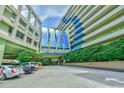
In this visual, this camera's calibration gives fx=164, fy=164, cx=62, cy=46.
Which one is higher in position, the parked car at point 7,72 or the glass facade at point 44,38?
the glass facade at point 44,38

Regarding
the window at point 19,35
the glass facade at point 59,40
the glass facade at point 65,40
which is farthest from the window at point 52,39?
the window at point 19,35

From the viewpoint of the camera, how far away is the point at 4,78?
14.1 m

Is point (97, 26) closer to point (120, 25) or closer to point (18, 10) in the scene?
point (120, 25)

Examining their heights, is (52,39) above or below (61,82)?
above

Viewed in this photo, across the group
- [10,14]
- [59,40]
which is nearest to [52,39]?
[59,40]

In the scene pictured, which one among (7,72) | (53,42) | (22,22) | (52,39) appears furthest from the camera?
(52,39)

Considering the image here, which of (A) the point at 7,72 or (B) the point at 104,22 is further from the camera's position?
(B) the point at 104,22

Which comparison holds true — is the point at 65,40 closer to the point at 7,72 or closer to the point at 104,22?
the point at 104,22

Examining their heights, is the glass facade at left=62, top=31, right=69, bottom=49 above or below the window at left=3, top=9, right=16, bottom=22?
above

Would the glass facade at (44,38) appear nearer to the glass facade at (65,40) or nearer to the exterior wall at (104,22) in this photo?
the glass facade at (65,40)

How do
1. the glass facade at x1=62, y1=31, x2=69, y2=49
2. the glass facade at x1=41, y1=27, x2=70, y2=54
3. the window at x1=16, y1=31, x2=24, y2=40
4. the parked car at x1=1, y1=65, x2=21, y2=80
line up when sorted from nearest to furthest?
the parked car at x1=1, y1=65, x2=21, y2=80, the window at x1=16, y1=31, x2=24, y2=40, the glass facade at x1=41, y1=27, x2=70, y2=54, the glass facade at x1=62, y1=31, x2=69, y2=49

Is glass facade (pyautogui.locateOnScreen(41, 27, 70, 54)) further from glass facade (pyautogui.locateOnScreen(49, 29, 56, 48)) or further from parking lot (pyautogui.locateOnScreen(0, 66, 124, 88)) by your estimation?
parking lot (pyautogui.locateOnScreen(0, 66, 124, 88))

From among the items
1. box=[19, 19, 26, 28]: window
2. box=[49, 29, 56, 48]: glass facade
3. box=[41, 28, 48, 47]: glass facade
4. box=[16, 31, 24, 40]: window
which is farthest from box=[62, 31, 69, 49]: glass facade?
box=[16, 31, 24, 40]: window
